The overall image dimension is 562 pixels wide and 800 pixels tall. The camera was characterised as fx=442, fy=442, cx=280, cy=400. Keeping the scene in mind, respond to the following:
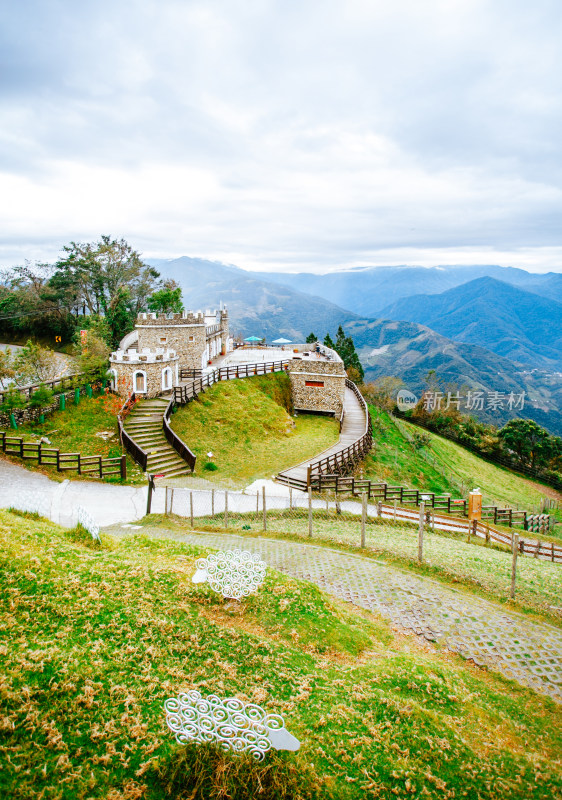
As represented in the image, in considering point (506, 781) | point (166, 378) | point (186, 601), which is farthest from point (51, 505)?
A: point (166, 378)

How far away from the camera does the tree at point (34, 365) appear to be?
23719mm

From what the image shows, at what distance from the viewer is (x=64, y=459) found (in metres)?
18.8

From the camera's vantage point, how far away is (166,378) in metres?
27.7

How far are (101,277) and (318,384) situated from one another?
88.9 ft

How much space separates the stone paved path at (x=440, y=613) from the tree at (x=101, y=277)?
37.5 metres

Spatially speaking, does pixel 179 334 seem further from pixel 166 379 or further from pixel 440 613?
pixel 440 613

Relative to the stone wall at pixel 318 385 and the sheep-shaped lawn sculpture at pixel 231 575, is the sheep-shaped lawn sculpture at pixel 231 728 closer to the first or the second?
the sheep-shaped lawn sculpture at pixel 231 575

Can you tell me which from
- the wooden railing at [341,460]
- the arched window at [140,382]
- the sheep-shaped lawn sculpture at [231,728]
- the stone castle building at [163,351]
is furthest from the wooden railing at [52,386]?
the sheep-shaped lawn sculpture at [231,728]

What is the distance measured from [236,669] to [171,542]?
5.29 m

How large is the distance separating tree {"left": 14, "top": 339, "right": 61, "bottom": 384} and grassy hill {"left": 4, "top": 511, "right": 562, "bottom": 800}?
18.0 m

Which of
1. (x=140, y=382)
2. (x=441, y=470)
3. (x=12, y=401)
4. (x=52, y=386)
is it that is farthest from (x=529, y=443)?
(x=12, y=401)

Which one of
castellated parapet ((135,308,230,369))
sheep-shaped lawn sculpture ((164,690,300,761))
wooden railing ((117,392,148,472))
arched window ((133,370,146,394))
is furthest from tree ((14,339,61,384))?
sheep-shaped lawn sculpture ((164,690,300,761))

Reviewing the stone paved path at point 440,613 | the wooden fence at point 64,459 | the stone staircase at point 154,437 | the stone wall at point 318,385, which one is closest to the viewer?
the stone paved path at point 440,613

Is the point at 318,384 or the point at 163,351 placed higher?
the point at 163,351
